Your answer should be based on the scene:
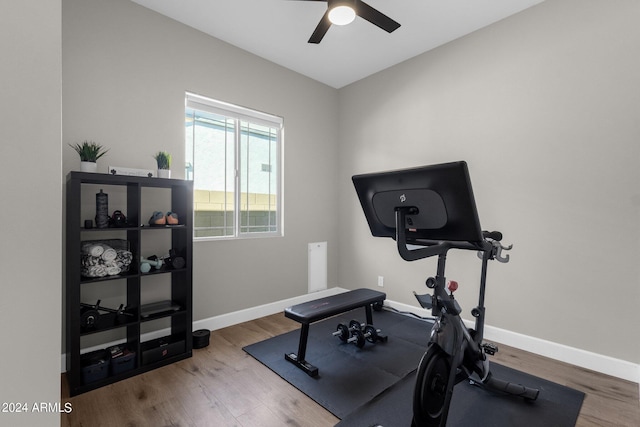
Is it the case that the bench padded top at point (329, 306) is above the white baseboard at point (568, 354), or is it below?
above

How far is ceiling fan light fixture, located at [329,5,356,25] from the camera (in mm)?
2002

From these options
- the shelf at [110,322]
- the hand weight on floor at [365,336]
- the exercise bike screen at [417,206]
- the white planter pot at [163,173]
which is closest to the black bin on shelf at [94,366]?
the shelf at [110,322]

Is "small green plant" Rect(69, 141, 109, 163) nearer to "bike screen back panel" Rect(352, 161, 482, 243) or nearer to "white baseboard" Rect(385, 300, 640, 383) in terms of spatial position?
"bike screen back panel" Rect(352, 161, 482, 243)

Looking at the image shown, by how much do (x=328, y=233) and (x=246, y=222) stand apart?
1202 mm

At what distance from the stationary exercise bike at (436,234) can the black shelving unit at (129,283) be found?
5.55 feet

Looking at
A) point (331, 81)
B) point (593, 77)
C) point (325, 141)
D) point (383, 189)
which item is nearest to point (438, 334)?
point (383, 189)

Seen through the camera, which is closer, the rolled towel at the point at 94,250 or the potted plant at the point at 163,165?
the rolled towel at the point at 94,250

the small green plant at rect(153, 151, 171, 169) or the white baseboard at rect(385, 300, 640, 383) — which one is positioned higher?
the small green plant at rect(153, 151, 171, 169)

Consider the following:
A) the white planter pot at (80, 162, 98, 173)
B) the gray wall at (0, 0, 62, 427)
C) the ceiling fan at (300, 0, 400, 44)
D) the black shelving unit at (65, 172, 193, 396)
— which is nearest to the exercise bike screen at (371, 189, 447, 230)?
the gray wall at (0, 0, 62, 427)

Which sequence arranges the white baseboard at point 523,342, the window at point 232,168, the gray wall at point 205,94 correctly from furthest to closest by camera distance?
the window at point 232,168 → the gray wall at point 205,94 → the white baseboard at point 523,342

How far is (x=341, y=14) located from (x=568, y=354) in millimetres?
3123

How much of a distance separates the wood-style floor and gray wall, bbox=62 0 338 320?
0.78 metres

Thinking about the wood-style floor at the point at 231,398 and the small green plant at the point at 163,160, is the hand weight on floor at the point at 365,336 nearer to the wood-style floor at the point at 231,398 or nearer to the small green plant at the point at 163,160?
the wood-style floor at the point at 231,398

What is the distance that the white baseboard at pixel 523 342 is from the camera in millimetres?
2102
